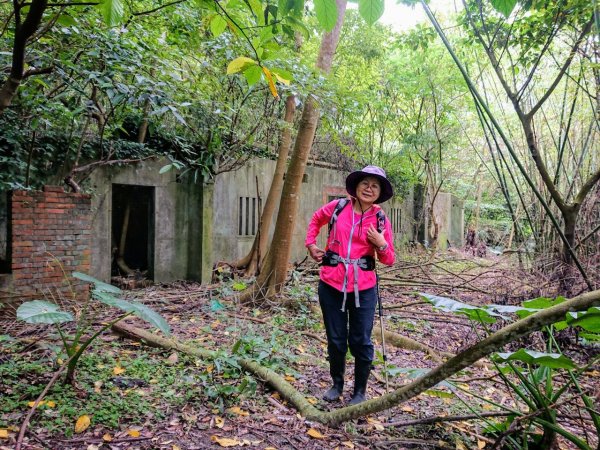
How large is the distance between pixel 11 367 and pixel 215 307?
2.95m

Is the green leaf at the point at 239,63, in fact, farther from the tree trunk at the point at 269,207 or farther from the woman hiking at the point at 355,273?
the tree trunk at the point at 269,207

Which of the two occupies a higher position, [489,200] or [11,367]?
[489,200]

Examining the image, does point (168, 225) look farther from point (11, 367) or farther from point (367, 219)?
point (367, 219)

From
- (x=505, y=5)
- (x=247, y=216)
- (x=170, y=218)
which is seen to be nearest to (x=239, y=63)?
(x=505, y=5)

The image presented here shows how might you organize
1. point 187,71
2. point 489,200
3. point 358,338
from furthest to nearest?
1. point 489,200
2. point 187,71
3. point 358,338

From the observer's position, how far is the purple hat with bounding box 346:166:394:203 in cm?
321

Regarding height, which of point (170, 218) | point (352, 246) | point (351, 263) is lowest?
point (351, 263)

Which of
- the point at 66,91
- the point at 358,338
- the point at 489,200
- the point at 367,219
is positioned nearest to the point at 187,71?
the point at 66,91

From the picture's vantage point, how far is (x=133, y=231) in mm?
8570

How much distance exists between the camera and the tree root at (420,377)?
145 centimetres

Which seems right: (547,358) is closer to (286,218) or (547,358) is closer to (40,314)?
(40,314)

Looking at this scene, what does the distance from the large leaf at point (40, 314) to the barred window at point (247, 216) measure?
21.0 ft

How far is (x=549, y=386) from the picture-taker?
7.70 feet

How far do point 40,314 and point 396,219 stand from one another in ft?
41.7
